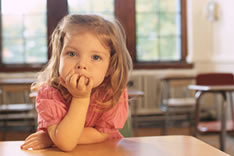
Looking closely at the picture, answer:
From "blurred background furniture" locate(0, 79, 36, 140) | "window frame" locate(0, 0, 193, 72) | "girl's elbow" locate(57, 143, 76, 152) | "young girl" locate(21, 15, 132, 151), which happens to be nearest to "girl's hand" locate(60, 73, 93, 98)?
"young girl" locate(21, 15, 132, 151)

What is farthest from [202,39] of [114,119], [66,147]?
[66,147]

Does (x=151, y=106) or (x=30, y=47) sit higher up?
(x=30, y=47)

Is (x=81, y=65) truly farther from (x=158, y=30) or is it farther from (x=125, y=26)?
(x=158, y=30)

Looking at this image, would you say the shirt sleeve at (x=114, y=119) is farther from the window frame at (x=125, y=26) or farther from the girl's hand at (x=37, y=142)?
the window frame at (x=125, y=26)

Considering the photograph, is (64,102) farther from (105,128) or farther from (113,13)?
(113,13)

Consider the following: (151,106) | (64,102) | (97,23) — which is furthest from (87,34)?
(151,106)

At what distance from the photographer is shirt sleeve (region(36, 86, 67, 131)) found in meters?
0.78

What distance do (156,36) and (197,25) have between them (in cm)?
70

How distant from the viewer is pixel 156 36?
19.1 feet

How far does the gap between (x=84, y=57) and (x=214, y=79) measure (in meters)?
2.72

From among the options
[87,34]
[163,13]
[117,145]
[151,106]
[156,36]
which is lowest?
[151,106]

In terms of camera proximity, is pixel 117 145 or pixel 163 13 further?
pixel 163 13

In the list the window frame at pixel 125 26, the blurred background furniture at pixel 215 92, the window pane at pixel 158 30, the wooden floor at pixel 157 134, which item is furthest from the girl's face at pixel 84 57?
the window pane at pixel 158 30

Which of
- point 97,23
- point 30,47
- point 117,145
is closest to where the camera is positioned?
point 117,145
